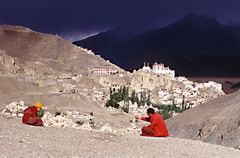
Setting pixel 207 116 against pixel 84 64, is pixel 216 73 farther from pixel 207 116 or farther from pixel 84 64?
pixel 207 116

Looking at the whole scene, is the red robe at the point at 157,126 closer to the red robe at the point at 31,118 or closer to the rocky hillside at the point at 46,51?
the red robe at the point at 31,118

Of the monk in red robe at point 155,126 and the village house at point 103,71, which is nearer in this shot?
the monk in red robe at point 155,126

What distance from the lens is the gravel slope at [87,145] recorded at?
11609 mm

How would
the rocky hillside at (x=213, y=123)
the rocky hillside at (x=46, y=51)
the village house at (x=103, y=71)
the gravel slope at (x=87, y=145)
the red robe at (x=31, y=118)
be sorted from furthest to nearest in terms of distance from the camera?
the rocky hillside at (x=46, y=51)
the village house at (x=103, y=71)
the rocky hillside at (x=213, y=123)
the red robe at (x=31, y=118)
the gravel slope at (x=87, y=145)

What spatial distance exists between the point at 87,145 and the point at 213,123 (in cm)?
1381

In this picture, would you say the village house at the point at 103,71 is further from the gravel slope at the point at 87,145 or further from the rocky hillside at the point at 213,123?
the gravel slope at the point at 87,145

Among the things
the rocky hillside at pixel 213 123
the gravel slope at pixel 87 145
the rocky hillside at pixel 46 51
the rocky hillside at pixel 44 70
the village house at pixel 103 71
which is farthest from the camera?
the rocky hillside at pixel 46 51

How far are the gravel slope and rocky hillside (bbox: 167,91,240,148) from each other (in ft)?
22.5

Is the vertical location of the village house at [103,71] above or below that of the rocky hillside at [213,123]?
above

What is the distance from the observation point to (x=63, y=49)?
154625 mm

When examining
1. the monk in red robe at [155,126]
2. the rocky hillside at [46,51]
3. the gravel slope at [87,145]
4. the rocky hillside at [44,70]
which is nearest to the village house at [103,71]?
the rocky hillside at [44,70]

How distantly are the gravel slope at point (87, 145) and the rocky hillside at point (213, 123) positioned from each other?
6.85 metres

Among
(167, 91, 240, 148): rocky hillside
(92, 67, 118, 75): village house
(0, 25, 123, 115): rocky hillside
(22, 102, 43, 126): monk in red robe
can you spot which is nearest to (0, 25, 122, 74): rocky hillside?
(0, 25, 123, 115): rocky hillside

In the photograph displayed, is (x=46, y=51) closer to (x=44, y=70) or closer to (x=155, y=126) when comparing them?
(x=44, y=70)
